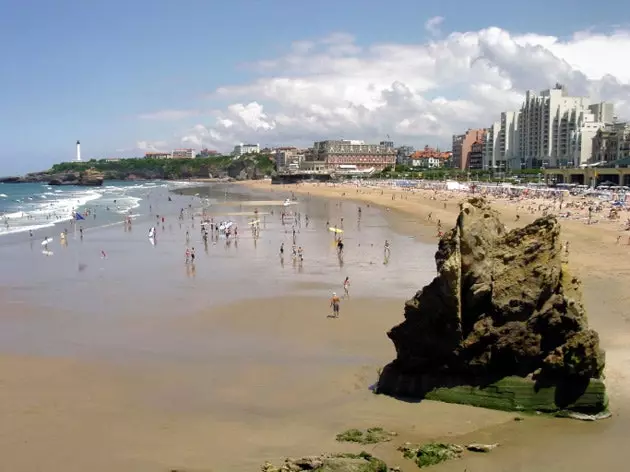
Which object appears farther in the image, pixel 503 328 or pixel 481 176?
pixel 481 176

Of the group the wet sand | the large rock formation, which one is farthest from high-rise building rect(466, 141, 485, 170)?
the large rock formation

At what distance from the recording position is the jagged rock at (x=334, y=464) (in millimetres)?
8539

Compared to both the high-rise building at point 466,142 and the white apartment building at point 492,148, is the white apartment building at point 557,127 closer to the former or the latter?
the white apartment building at point 492,148

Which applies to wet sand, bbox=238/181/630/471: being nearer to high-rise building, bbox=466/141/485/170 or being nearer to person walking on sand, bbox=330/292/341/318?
person walking on sand, bbox=330/292/341/318

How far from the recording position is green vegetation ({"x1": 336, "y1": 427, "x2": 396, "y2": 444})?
10.4 m

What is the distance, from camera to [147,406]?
12602 mm

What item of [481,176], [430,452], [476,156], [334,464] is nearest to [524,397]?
[430,452]

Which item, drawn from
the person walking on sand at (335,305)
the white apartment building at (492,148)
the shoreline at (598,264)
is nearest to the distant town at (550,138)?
the white apartment building at (492,148)

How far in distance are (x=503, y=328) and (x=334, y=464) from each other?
14.3ft

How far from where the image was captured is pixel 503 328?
11.3 meters

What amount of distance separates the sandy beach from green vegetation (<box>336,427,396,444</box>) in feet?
0.69

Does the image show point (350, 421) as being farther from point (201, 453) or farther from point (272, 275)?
point (272, 275)

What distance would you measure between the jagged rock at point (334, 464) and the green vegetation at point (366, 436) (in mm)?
1022

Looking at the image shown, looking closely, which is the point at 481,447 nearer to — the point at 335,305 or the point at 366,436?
the point at 366,436
